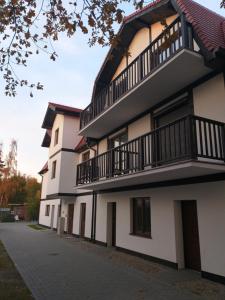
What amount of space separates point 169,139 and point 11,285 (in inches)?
210

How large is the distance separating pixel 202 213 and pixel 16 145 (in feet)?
128

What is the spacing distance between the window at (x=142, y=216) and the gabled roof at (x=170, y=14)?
5.41 m

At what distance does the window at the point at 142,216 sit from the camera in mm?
9750

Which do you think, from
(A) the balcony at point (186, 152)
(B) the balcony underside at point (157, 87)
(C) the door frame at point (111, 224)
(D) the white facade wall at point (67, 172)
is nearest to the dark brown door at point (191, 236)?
(A) the balcony at point (186, 152)

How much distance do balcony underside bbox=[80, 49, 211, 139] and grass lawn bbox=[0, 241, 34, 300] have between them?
253 inches

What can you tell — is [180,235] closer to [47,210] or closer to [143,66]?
[143,66]

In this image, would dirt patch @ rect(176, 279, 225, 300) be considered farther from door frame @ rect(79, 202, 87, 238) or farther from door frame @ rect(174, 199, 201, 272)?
door frame @ rect(79, 202, 87, 238)

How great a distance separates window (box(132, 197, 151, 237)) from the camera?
32.0 ft

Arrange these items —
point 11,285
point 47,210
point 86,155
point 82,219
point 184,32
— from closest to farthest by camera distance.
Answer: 1. point 11,285
2. point 184,32
3. point 82,219
4. point 86,155
5. point 47,210

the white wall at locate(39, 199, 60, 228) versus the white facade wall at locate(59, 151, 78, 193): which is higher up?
the white facade wall at locate(59, 151, 78, 193)

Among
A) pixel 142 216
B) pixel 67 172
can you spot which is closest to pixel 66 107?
pixel 67 172

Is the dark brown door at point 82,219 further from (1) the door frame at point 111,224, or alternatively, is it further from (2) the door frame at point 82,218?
(1) the door frame at point 111,224

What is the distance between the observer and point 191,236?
794cm

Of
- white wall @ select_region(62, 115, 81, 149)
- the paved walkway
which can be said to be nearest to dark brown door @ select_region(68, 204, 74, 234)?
white wall @ select_region(62, 115, 81, 149)
